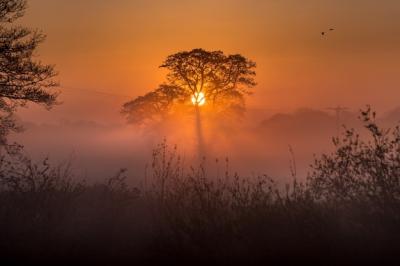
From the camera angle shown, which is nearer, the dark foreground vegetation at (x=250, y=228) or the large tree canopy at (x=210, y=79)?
the dark foreground vegetation at (x=250, y=228)

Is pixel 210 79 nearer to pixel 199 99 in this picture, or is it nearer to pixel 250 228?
pixel 199 99

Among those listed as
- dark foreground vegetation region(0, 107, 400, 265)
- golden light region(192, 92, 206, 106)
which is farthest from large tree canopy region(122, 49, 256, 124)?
dark foreground vegetation region(0, 107, 400, 265)

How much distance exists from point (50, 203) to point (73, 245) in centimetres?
111

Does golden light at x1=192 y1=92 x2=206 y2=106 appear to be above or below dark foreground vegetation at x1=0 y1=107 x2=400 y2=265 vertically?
above

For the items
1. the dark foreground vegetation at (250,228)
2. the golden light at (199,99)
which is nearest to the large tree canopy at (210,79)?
the golden light at (199,99)

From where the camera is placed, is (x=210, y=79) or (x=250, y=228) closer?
(x=250, y=228)

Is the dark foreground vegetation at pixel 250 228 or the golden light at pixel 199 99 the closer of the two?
the dark foreground vegetation at pixel 250 228

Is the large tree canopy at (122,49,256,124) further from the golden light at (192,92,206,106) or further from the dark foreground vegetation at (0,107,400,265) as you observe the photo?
the dark foreground vegetation at (0,107,400,265)

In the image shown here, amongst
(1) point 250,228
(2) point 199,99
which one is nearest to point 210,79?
(2) point 199,99

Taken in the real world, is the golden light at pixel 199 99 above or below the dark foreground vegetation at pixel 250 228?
above

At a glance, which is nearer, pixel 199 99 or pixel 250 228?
pixel 250 228

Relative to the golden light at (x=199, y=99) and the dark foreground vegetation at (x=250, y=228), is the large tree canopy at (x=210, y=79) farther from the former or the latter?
the dark foreground vegetation at (x=250, y=228)

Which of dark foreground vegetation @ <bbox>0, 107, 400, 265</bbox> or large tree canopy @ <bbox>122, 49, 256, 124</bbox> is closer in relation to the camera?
dark foreground vegetation @ <bbox>0, 107, 400, 265</bbox>

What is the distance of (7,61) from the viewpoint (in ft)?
68.7
